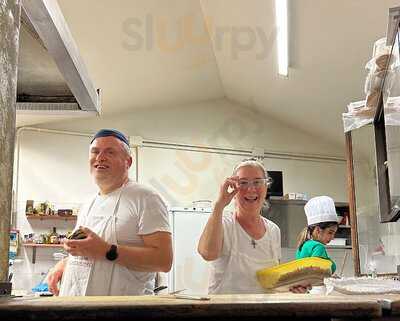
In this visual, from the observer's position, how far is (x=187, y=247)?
211 inches

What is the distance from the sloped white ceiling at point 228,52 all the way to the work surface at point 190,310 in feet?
9.12

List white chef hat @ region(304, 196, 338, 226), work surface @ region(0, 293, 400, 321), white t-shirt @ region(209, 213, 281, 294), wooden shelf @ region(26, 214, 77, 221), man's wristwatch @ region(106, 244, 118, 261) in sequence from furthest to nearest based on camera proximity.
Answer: wooden shelf @ region(26, 214, 77, 221)
white chef hat @ region(304, 196, 338, 226)
white t-shirt @ region(209, 213, 281, 294)
man's wristwatch @ region(106, 244, 118, 261)
work surface @ region(0, 293, 400, 321)

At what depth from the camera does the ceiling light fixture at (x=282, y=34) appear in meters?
3.57

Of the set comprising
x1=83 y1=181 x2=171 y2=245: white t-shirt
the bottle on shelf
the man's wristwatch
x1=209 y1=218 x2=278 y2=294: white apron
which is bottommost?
x1=209 y1=218 x2=278 y2=294: white apron

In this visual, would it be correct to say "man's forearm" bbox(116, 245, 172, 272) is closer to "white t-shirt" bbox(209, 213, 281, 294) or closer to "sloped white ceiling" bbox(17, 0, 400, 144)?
"white t-shirt" bbox(209, 213, 281, 294)

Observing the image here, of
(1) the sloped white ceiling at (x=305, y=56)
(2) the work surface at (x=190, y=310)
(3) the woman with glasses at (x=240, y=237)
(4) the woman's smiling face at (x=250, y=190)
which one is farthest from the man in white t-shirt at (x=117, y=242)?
(1) the sloped white ceiling at (x=305, y=56)

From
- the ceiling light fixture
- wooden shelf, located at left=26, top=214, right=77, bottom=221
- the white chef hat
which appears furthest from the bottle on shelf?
the white chef hat

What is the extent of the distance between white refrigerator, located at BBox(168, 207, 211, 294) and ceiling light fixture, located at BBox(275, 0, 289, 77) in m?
1.70

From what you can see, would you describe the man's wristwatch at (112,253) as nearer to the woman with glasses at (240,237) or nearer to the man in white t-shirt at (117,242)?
the man in white t-shirt at (117,242)

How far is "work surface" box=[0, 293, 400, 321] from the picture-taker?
77 centimetres

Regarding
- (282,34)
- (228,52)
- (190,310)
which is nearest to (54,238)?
(228,52)

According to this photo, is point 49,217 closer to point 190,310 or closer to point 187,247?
point 187,247

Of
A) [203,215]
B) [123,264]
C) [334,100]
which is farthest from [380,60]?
[203,215]

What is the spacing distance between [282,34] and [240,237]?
251 cm
